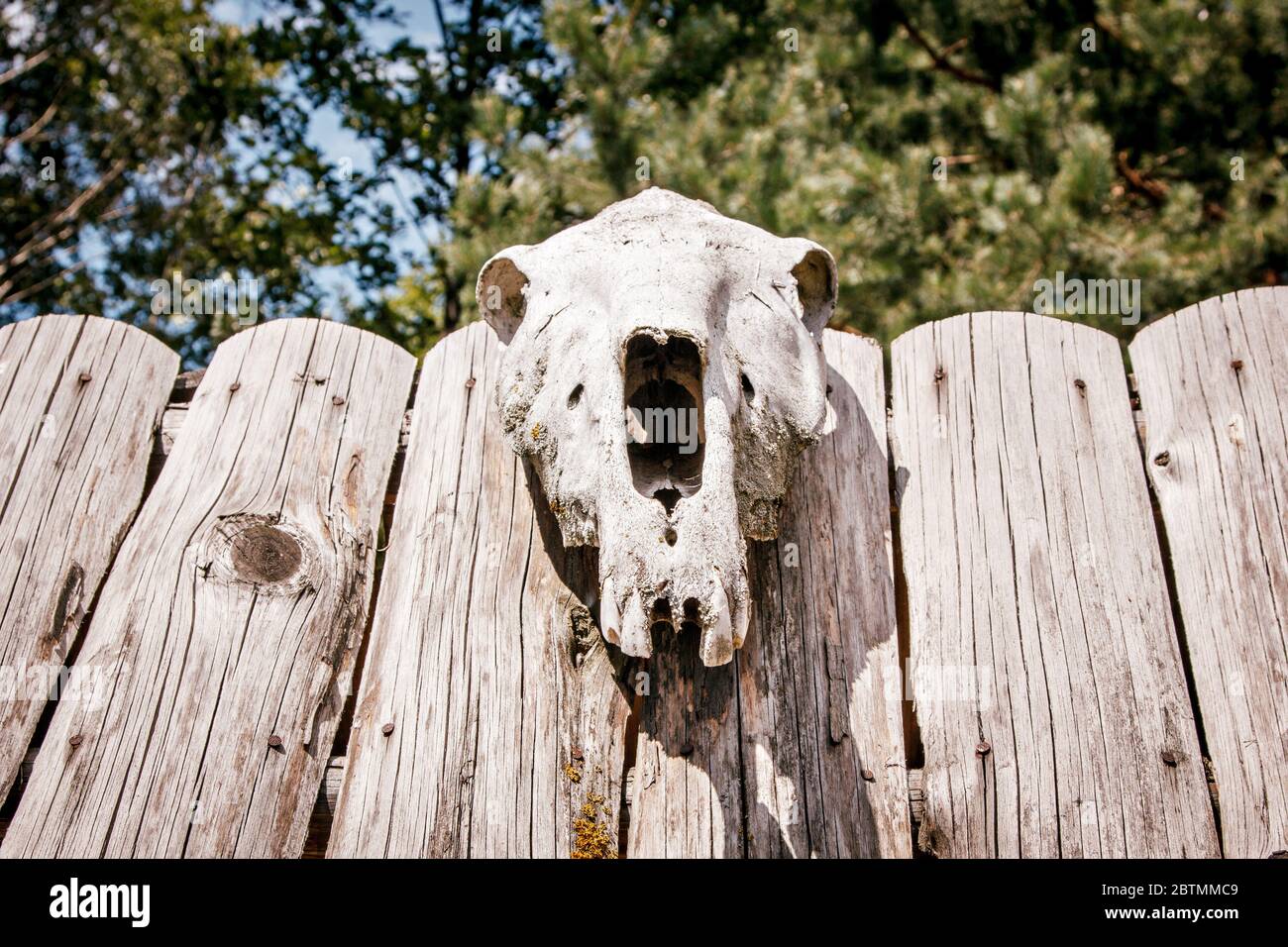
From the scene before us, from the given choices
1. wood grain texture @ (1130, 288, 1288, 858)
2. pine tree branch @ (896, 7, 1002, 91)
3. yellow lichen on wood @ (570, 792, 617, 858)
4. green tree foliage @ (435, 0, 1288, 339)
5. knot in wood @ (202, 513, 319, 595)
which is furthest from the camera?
pine tree branch @ (896, 7, 1002, 91)

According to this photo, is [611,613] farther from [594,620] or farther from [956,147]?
[956,147]

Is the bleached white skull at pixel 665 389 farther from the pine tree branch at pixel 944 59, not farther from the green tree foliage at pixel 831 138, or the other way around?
the pine tree branch at pixel 944 59

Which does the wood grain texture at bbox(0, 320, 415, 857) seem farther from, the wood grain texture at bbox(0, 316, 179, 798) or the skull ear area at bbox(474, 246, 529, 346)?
the skull ear area at bbox(474, 246, 529, 346)

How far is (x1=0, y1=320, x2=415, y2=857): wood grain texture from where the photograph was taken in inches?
99.3

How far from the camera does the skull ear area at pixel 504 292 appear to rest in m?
2.86

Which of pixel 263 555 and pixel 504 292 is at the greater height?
pixel 504 292

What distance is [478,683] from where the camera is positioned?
270 centimetres

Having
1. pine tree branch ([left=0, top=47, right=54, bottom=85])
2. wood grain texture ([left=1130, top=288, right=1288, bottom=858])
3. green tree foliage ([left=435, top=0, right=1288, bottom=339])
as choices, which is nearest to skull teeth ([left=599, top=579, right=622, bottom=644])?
wood grain texture ([left=1130, top=288, right=1288, bottom=858])

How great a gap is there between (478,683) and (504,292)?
1.02 m

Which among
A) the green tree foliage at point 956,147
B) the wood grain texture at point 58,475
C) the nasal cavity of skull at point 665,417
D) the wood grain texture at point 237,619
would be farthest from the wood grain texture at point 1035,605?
the green tree foliage at point 956,147

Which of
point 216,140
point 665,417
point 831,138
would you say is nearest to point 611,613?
point 665,417

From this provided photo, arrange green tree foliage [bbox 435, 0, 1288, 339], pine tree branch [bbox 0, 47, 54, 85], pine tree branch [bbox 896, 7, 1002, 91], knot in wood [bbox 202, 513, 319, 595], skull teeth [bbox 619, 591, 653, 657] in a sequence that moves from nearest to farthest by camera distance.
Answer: skull teeth [bbox 619, 591, 653, 657], knot in wood [bbox 202, 513, 319, 595], green tree foliage [bbox 435, 0, 1288, 339], pine tree branch [bbox 896, 7, 1002, 91], pine tree branch [bbox 0, 47, 54, 85]

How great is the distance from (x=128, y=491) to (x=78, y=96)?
10601 millimetres

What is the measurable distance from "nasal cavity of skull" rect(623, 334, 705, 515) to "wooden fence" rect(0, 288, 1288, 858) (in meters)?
0.43
